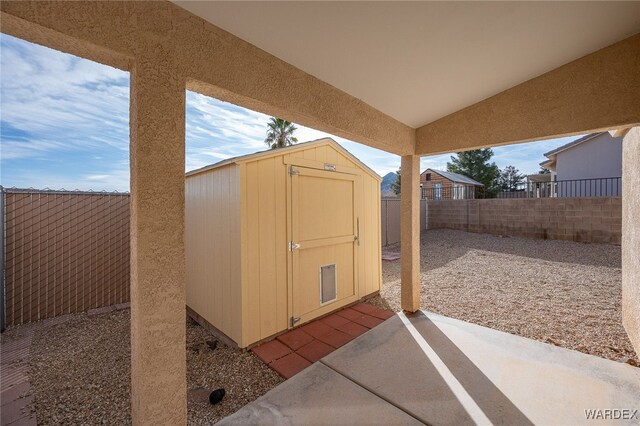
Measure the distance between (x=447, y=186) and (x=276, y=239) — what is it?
57.0ft

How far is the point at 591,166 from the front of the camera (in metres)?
11.3

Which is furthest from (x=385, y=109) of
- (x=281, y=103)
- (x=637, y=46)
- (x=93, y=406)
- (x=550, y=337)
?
(x=93, y=406)

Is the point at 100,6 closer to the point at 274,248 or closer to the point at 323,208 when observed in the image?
the point at 274,248

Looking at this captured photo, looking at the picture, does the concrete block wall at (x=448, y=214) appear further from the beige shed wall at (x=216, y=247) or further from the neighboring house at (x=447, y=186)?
the beige shed wall at (x=216, y=247)

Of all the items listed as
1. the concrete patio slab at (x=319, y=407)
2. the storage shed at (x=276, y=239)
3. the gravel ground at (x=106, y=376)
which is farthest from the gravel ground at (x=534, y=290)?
the gravel ground at (x=106, y=376)

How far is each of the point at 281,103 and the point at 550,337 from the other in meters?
4.04

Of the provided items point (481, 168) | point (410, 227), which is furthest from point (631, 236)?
point (481, 168)

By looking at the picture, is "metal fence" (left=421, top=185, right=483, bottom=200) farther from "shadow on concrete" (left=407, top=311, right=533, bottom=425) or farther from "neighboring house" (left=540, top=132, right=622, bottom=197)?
"shadow on concrete" (left=407, top=311, right=533, bottom=425)

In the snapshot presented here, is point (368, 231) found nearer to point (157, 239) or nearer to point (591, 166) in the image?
point (157, 239)

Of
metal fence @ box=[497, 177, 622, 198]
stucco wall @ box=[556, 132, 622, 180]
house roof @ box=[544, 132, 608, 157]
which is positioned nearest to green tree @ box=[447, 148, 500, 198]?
house roof @ box=[544, 132, 608, 157]

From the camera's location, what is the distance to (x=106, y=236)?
4.63 metres

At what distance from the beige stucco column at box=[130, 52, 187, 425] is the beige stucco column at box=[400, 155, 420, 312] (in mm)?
3005

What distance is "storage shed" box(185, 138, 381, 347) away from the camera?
3207 millimetres

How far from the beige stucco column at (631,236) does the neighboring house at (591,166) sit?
943 cm
